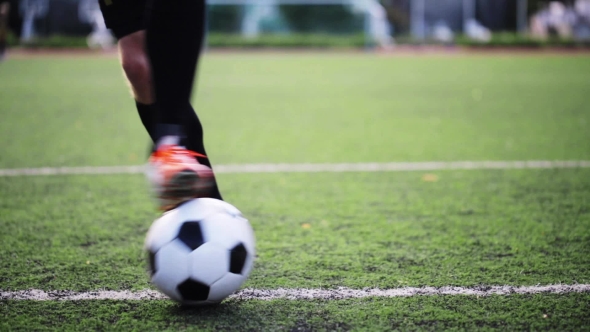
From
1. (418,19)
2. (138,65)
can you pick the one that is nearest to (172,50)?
(138,65)

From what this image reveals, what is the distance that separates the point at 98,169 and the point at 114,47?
755 inches

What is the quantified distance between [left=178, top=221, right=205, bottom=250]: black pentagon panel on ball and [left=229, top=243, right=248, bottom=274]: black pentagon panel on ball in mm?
105

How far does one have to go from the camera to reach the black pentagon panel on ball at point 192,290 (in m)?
1.89

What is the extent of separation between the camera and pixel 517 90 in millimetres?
9938

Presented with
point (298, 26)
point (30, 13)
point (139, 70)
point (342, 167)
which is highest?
point (139, 70)

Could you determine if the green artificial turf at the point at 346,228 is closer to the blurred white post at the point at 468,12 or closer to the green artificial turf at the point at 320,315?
the green artificial turf at the point at 320,315

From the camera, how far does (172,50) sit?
221cm

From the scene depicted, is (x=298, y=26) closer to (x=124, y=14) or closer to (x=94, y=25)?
(x=94, y=25)

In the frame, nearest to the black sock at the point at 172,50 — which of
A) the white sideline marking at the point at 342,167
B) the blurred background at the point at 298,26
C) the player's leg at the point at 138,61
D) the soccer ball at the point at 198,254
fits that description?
the player's leg at the point at 138,61

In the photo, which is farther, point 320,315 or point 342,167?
point 342,167

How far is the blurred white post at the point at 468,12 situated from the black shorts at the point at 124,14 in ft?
74.8

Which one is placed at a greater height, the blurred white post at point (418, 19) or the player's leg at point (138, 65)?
the player's leg at point (138, 65)

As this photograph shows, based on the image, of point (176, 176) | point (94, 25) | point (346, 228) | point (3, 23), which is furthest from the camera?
point (94, 25)

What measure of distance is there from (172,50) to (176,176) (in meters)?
0.57
